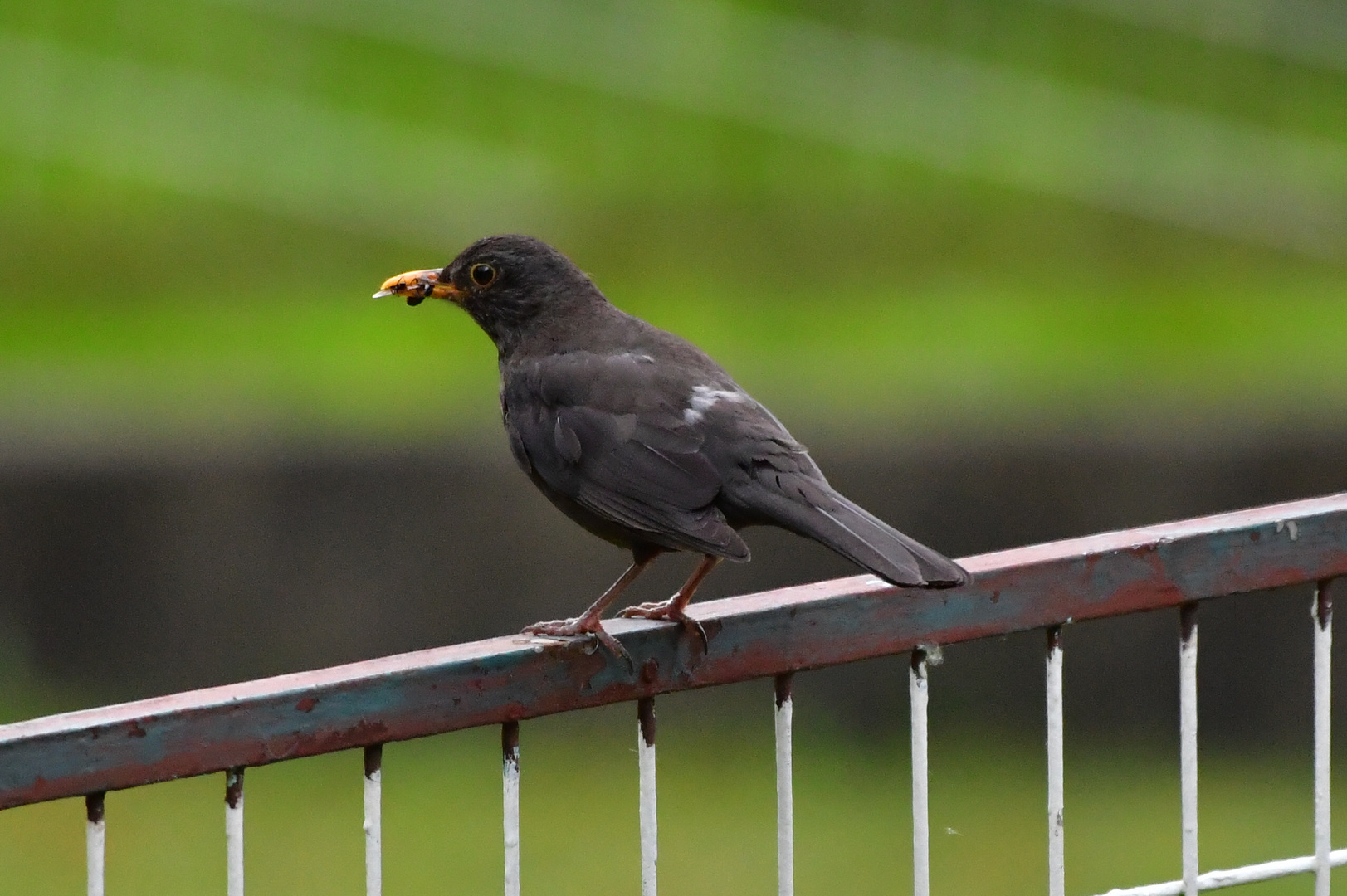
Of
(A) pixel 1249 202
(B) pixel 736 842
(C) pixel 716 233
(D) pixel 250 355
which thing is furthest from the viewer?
(A) pixel 1249 202

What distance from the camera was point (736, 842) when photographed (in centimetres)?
621

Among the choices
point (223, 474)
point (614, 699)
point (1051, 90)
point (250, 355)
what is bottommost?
point (614, 699)

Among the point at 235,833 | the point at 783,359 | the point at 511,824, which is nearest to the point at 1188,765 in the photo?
the point at 511,824

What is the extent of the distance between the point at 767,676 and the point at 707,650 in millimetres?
86

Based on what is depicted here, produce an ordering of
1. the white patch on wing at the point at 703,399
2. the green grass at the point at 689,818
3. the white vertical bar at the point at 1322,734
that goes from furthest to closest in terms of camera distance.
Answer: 1. the green grass at the point at 689,818
2. the white patch on wing at the point at 703,399
3. the white vertical bar at the point at 1322,734

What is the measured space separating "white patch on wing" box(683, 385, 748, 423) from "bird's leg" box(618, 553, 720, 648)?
253 mm

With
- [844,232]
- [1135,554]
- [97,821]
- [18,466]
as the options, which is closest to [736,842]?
[18,466]

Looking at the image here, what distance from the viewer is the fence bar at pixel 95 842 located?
2.34 meters

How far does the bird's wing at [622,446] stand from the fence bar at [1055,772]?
818 millimetres

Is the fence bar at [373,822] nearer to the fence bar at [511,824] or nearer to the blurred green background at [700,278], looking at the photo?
the fence bar at [511,824]

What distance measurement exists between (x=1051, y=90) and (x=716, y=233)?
5.64ft

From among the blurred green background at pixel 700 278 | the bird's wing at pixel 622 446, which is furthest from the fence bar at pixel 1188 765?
the blurred green background at pixel 700 278

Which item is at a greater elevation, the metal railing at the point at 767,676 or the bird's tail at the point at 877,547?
the bird's tail at the point at 877,547

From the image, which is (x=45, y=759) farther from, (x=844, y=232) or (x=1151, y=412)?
(x=844, y=232)
